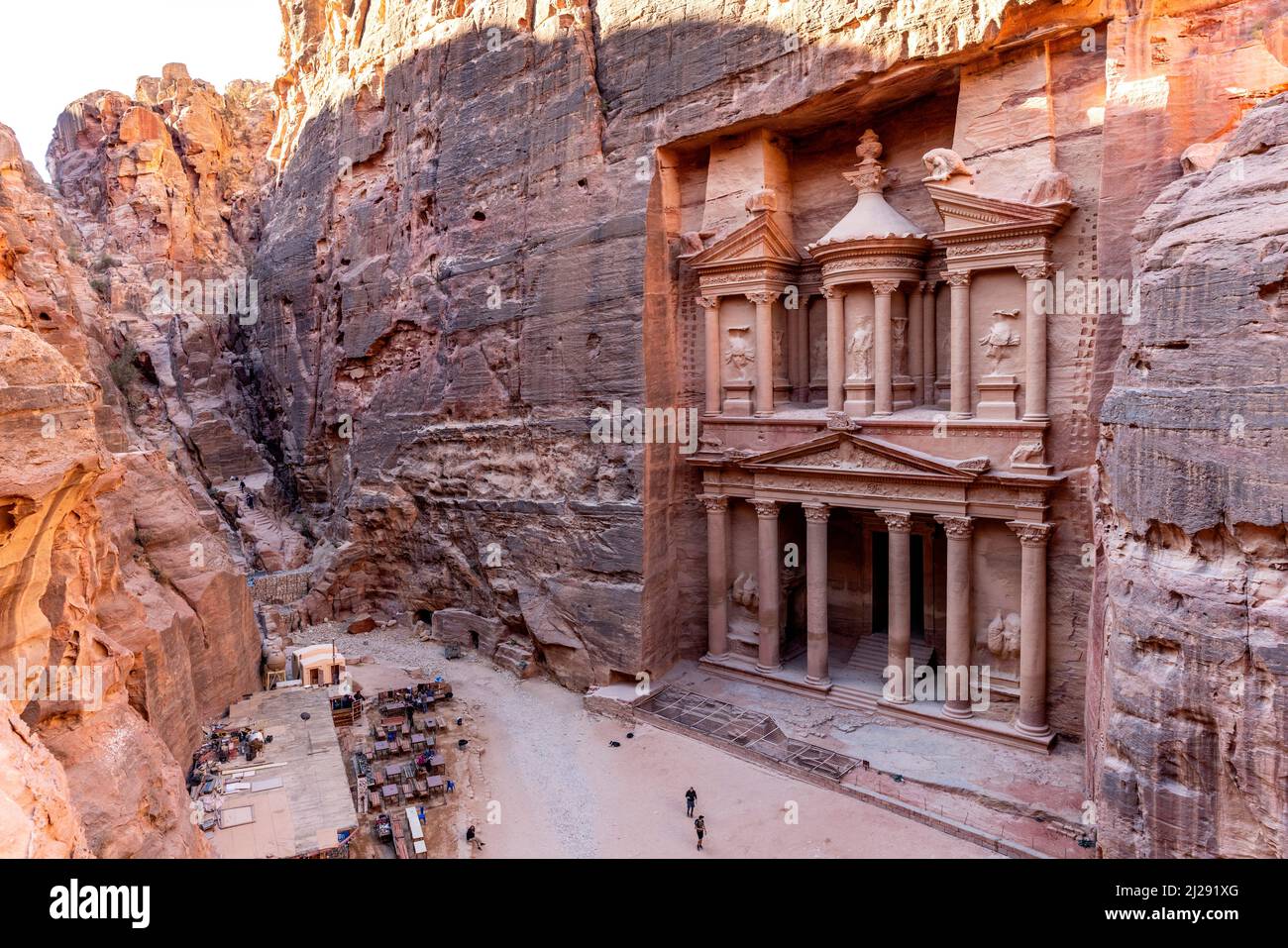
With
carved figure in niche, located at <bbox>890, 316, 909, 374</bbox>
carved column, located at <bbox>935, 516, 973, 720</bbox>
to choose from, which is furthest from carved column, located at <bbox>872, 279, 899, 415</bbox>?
carved column, located at <bbox>935, 516, 973, 720</bbox>

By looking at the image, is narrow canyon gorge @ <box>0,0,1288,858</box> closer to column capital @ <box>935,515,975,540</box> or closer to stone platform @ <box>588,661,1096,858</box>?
column capital @ <box>935,515,975,540</box>

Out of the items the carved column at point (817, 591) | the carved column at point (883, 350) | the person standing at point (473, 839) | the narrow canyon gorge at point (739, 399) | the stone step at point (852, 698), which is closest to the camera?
the narrow canyon gorge at point (739, 399)

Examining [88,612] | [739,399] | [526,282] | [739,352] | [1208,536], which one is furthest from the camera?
[526,282]

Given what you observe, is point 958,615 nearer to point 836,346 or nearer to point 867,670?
point 867,670

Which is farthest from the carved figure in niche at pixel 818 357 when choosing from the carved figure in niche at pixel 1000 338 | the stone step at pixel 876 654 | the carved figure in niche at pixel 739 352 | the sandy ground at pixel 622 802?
the sandy ground at pixel 622 802

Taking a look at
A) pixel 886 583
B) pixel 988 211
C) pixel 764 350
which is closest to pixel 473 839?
pixel 886 583

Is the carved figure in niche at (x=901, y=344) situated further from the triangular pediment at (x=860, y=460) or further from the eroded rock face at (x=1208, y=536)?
the eroded rock face at (x=1208, y=536)
